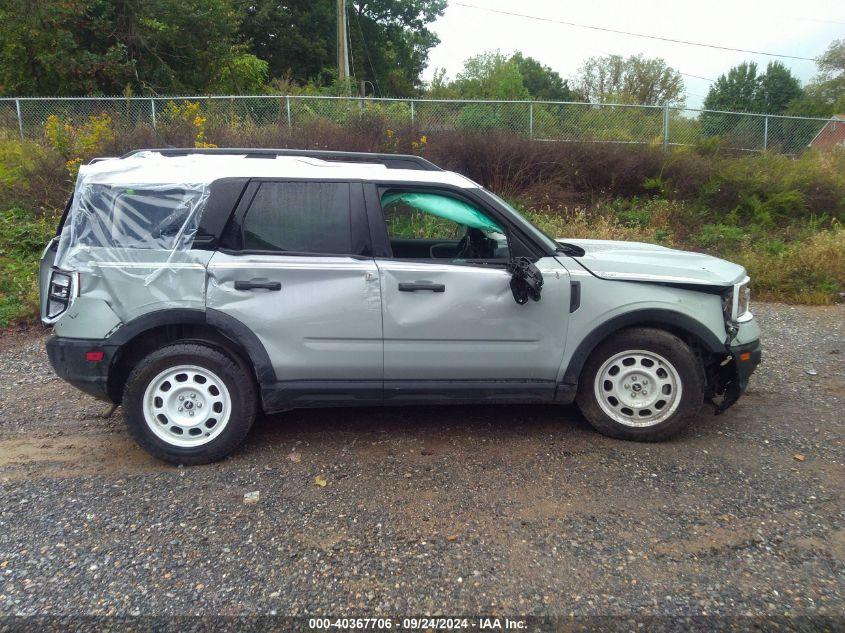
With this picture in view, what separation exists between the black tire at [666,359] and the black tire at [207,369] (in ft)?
7.23

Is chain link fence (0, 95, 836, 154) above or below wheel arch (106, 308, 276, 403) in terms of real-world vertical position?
above

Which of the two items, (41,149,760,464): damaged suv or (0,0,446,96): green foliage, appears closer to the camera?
(41,149,760,464): damaged suv

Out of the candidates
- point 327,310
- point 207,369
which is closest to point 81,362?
point 207,369

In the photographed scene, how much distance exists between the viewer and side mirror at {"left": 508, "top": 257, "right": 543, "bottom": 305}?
4086mm

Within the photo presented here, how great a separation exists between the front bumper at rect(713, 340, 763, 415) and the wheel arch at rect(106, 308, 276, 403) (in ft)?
9.86

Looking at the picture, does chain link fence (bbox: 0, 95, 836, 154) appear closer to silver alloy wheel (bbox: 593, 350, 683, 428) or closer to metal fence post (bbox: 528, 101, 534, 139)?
metal fence post (bbox: 528, 101, 534, 139)

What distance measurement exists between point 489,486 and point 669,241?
9040 millimetres

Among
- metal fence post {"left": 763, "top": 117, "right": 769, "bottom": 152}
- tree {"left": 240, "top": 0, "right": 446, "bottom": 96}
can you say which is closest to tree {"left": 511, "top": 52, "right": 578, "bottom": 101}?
tree {"left": 240, "top": 0, "right": 446, "bottom": 96}

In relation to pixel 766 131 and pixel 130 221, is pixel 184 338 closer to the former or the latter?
pixel 130 221

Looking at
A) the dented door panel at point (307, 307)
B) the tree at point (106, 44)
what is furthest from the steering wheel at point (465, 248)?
the tree at point (106, 44)

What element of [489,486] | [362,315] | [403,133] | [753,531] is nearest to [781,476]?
[753,531]

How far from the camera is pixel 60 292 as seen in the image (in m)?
4.04

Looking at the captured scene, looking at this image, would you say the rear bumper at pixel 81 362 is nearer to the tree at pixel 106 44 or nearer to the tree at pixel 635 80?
the tree at pixel 106 44

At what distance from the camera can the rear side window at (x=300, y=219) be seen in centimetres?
416
